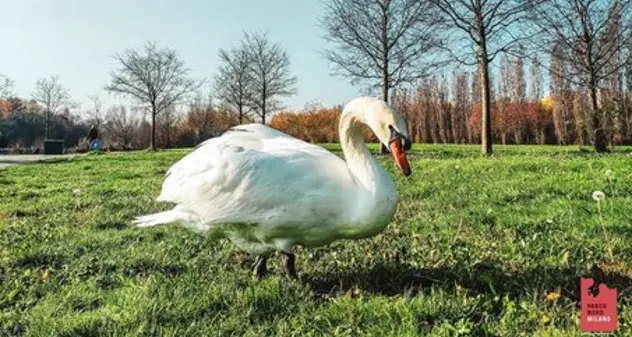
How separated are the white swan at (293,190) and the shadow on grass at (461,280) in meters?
0.34

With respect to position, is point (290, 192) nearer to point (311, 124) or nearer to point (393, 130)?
point (393, 130)

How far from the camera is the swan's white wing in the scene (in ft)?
10.8

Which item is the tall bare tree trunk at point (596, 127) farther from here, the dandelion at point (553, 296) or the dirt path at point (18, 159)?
the dirt path at point (18, 159)

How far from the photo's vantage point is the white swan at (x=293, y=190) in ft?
10.7

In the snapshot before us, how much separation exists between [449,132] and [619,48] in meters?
40.2

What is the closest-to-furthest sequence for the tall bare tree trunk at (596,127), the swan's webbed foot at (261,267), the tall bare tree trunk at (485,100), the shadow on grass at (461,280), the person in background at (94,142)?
the shadow on grass at (461,280) < the swan's webbed foot at (261,267) < the tall bare tree trunk at (485,100) < the tall bare tree trunk at (596,127) < the person in background at (94,142)

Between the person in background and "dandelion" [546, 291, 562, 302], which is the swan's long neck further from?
the person in background

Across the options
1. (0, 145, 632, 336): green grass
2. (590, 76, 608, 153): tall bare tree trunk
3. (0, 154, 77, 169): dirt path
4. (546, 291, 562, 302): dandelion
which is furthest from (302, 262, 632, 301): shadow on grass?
(0, 154, 77, 169): dirt path

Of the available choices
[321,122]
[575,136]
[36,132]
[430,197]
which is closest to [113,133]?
[36,132]

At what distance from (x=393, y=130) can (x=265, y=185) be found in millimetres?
852

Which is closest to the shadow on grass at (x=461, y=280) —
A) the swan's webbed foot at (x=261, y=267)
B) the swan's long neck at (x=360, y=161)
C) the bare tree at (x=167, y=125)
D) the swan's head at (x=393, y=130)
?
the swan's webbed foot at (x=261, y=267)

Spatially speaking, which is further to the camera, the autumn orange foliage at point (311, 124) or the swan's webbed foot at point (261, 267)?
the autumn orange foliage at point (311, 124)

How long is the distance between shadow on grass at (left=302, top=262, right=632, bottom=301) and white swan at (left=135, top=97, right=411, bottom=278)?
13.2 inches

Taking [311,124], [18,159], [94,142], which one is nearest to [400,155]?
[18,159]
